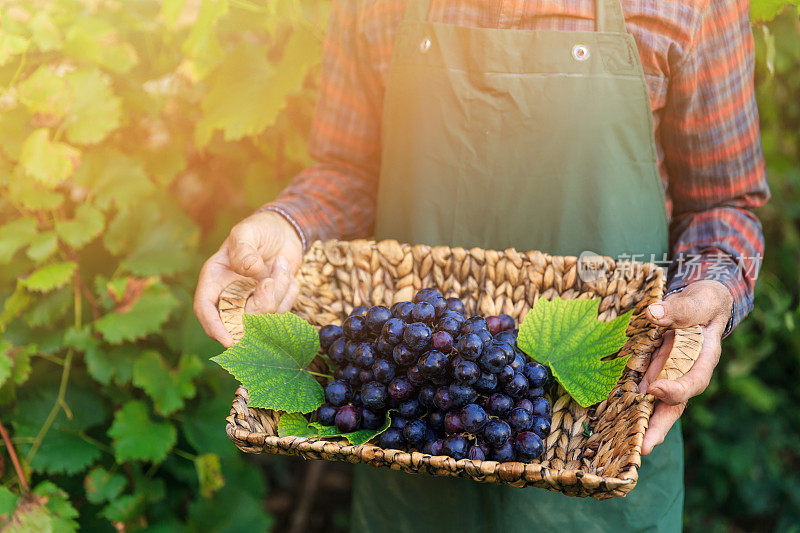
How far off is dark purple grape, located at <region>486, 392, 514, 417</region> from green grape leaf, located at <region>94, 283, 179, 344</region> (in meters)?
0.82

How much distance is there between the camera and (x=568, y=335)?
96 centimetres

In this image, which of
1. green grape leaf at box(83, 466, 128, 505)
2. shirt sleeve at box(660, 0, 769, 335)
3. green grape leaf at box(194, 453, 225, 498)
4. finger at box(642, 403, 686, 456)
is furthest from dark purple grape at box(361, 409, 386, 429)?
green grape leaf at box(83, 466, 128, 505)

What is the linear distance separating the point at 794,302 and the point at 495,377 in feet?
A: 5.31

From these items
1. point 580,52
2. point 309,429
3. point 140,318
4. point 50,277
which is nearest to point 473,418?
point 309,429

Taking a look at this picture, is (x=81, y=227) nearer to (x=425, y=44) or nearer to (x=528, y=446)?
(x=425, y=44)

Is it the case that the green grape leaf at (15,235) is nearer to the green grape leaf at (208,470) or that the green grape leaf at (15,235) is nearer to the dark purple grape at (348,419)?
the green grape leaf at (208,470)

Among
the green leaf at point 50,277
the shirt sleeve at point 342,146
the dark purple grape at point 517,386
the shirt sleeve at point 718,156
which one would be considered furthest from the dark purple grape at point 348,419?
the green leaf at point 50,277

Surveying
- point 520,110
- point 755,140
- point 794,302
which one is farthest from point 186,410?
point 794,302

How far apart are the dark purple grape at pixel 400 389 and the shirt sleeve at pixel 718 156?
0.48m

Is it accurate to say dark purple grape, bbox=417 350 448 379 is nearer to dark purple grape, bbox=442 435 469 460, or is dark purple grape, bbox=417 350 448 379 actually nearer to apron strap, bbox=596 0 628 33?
dark purple grape, bbox=442 435 469 460

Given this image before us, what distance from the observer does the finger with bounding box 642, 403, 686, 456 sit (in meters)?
0.80

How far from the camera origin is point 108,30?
144 centimetres

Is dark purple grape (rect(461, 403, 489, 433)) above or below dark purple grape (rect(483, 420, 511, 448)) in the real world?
above

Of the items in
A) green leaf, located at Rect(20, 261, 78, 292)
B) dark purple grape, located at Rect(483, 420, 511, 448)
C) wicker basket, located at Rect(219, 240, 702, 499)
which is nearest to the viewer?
wicker basket, located at Rect(219, 240, 702, 499)
